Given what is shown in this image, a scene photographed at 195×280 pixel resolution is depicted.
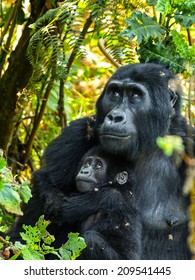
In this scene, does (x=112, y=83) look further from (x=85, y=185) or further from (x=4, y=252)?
(x=4, y=252)

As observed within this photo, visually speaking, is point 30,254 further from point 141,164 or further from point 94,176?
point 141,164

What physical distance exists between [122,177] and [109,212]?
1.10ft

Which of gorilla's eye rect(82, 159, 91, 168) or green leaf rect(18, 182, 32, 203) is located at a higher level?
green leaf rect(18, 182, 32, 203)

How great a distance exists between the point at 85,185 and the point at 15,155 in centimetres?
195

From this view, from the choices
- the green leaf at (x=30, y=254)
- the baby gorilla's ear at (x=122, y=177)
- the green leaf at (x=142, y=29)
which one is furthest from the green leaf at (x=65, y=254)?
the green leaf at (x=142, y=29)

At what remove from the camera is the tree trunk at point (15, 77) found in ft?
20.6

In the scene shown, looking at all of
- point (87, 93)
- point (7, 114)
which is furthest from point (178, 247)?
point (87, 93)

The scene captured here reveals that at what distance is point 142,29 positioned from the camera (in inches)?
208

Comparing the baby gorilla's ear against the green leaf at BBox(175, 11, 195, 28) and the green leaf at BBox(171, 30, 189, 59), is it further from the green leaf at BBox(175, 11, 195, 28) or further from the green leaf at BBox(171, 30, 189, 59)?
the green leaf at BBox(175, 11, 195, 28)

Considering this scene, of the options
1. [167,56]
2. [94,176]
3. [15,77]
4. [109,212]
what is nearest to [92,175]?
[94,176]

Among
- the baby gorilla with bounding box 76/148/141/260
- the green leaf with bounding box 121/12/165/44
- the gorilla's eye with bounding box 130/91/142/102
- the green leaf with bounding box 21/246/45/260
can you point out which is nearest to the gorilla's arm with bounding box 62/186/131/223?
the baby gorilla with bounding box 76/148/141/260

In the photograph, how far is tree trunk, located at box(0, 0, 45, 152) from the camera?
6.29 m

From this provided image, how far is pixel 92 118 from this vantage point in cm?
552

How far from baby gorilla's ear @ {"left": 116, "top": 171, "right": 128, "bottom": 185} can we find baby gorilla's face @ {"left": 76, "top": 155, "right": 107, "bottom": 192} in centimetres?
10
